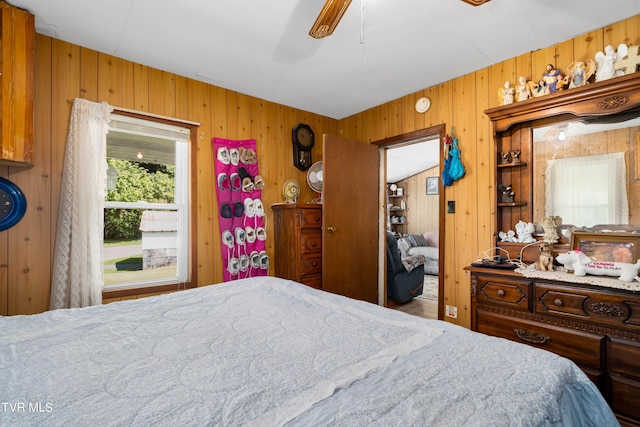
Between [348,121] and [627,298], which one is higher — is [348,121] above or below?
above

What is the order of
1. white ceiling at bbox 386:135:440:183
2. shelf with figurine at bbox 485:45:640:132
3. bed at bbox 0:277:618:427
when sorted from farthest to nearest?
white ceiling at bbox 386:135:440:183 < shelf with figurine at bbox 485:45:640:132 < bed at bbox 0:277:618:427

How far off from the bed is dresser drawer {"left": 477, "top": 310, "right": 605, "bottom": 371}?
1162mm

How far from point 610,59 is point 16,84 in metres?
3.65

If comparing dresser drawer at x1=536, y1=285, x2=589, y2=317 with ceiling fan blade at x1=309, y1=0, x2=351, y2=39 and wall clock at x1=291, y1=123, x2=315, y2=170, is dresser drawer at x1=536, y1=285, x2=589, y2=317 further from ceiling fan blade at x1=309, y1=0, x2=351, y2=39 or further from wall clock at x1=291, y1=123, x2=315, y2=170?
wall clock at x1=291, y1=123, x2=315, y2=170

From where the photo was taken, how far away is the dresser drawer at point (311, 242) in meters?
2.98

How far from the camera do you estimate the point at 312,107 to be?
353cm

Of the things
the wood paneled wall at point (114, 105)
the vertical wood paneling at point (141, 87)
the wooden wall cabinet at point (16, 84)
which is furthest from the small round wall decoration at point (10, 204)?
the vertical wood paneling at point (141, 87)

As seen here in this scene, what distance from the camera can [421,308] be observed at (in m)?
3.80

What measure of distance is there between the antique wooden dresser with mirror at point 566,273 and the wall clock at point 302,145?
1.94m

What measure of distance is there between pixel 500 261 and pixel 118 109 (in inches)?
127

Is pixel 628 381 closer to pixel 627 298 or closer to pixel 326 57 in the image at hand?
pixel 627 298

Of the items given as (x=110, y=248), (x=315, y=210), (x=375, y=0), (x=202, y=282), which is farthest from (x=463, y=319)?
(x=110, y=248)

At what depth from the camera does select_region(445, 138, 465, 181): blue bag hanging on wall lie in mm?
2700

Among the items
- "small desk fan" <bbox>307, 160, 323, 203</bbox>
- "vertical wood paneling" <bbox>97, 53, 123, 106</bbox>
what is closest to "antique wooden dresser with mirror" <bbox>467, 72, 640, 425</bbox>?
"small desk fan" <bbox>307, 160, 323, 203</bbox>
